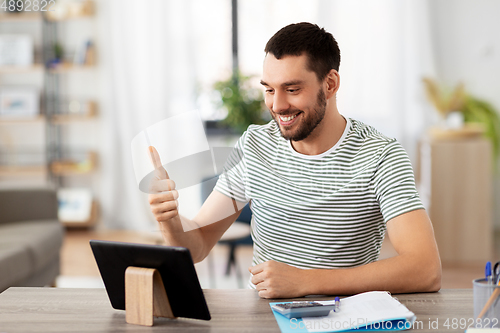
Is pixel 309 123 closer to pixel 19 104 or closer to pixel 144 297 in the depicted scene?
pixel 144 297

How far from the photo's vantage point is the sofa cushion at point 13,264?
6.73 feet

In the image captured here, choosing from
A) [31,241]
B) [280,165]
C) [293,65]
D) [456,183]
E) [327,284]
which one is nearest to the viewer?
[327,284]

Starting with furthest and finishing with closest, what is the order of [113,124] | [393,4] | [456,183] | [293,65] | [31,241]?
[113,124] < [393,4] < [456,183] < [31,241] < [293,65]

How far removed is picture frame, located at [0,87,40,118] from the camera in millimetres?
4230

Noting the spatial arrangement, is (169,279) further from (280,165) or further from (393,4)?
(393,4)

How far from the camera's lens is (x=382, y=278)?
1.04 m

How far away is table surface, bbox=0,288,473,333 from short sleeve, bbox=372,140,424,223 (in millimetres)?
198

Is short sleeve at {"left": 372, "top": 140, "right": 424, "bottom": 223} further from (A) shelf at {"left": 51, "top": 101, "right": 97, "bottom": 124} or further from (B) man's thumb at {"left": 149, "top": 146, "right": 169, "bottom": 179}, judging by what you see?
(A) shelf at {"left": 51, "top": 101, "right": 97, "bottom": 124}

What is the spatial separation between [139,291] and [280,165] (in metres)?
0.56

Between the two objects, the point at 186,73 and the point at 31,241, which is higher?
the point at 186,73

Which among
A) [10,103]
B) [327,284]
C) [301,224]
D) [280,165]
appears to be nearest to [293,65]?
[280,165]

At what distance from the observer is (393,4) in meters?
4.02

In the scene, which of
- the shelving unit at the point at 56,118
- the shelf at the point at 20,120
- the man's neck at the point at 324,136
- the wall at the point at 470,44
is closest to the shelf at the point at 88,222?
the shelving unit at the point at 56,118

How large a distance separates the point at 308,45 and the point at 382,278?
564mm
